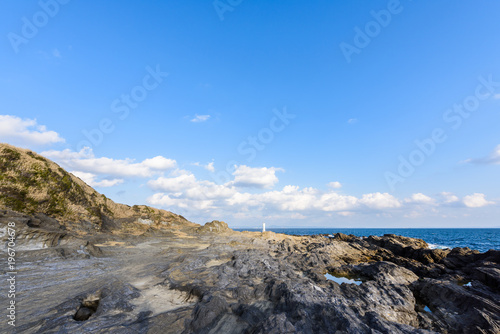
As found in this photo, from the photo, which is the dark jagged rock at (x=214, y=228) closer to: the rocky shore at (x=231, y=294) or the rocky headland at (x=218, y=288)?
the rocky headland at (x=218, y=288)

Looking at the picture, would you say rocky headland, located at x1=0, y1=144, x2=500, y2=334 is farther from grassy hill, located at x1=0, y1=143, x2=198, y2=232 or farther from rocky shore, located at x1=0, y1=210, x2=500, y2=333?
grassy hill, located at x1=0, y1=143, x2=198, y2=232

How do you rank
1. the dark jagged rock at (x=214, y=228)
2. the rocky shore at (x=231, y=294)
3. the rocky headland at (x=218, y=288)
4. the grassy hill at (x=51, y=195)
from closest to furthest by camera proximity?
the rocky shore at (x=231, y=294) → the rocky headland at (x=218, y=288) → the grassy hill at (x=51, y=195) → the dark jagged rock at (x=214, y=228)

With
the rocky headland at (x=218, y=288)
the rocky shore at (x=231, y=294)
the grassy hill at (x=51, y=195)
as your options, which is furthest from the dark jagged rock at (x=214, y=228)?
the rocky shore at (x=231, y=294)

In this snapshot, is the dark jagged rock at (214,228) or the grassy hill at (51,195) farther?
the dark jagged rock at (214,228)

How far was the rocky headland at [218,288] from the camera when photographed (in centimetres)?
848

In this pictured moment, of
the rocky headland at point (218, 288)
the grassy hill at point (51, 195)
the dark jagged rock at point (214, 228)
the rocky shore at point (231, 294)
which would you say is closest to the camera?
the rocky shore at point (231, 294)

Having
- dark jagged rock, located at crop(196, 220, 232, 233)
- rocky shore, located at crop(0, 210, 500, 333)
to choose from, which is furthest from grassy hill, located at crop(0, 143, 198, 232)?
dark jagged rock, located at crop(196, 220, 232, 233)

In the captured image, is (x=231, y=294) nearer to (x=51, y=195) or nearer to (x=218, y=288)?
(x=218, y=288)

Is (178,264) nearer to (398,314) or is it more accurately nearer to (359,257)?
(398,314)

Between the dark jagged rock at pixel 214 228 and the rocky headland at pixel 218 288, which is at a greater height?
→ the dark jagged rock at pixel 214 228

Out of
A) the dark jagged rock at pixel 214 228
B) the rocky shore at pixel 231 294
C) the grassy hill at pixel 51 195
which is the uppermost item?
the grassy hill at pixel 51 195

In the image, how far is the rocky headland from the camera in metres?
8.48

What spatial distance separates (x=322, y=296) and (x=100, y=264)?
1696cm

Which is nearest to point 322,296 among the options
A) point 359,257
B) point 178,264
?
point 178,264
